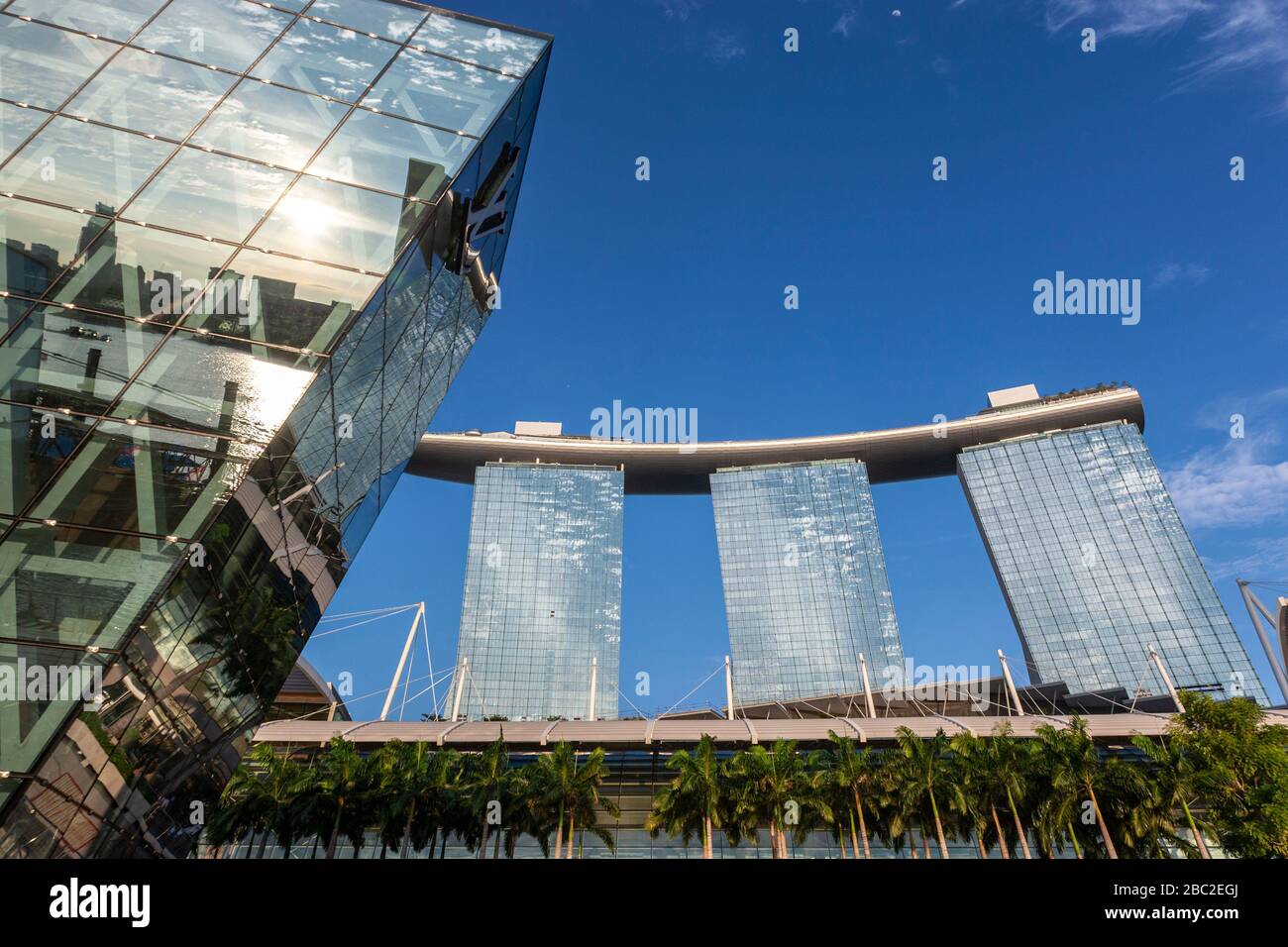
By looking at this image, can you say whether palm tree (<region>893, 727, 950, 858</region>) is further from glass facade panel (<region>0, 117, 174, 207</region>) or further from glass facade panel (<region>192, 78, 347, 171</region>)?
glass facade panel (<region>0, 117, 174, 207</region>)

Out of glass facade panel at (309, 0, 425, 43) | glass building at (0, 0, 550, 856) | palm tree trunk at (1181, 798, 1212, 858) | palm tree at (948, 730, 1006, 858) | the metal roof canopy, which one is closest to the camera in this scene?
glass building at (0, 0, 550, 856)

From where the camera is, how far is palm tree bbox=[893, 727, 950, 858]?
41031 millimetres

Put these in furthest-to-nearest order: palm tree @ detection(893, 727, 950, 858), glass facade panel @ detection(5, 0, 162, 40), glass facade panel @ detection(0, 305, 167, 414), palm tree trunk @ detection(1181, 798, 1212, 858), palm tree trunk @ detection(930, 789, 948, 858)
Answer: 1. palm tree @ detection(893, 727, 950, 858)
2. palm tree trunk @ detection(930, 789, 948, 858)
3. palm tree trunk @ detection(1181, 798, 1212, 858)
4. glass facade panel @ detection(5, 0, 162, 40)
5. glass facade panel @ detection(0, 305, 167, 414)

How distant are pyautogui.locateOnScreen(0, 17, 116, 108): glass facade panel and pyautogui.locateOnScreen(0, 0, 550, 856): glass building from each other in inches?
1.8

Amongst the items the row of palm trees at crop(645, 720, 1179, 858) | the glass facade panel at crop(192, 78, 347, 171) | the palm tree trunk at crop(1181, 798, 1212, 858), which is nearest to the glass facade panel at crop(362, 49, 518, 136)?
the glass facade panel at crop(192, 78, 347, 171)

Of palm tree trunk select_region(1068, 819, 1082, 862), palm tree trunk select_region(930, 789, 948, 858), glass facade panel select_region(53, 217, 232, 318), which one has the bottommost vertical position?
palm tree trunk select_region(1068, 819, 1082, 862)

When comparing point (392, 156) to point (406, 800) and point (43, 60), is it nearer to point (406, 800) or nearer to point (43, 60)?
point (43, 60)

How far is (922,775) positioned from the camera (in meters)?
41.9

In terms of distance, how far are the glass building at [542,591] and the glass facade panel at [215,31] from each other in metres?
118

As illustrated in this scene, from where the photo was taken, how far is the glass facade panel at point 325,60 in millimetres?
13562

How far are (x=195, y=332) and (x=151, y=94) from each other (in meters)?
5.15

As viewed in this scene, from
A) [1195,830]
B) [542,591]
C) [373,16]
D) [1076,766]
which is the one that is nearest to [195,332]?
[373,16]
